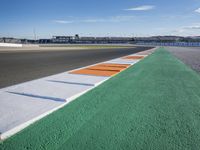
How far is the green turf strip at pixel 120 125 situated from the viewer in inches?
99.9

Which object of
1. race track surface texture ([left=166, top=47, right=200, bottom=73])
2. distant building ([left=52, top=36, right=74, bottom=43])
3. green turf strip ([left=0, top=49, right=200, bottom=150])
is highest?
distant building ([left=52, top=36, right=74, bottom=43])

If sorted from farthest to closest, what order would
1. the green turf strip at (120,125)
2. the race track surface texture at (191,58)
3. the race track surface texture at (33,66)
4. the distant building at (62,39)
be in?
1. the distant building at (62,39)
2. the race track surface texture at (191,58)
3. the race track surface texture at (33,66)
4. the green turf strip at (120,125)

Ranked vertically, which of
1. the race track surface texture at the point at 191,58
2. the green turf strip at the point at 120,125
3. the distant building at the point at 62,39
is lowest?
the green turf strip at the point at 120,125

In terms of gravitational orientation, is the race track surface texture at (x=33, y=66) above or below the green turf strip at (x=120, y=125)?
above

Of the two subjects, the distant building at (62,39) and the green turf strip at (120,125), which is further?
the distant building at (62,39)

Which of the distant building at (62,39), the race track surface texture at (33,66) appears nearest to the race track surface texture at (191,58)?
the race track surface texture at (33,66)

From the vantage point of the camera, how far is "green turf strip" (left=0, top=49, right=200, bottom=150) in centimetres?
254

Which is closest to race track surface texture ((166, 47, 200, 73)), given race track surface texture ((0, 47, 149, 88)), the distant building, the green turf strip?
the green turf strip

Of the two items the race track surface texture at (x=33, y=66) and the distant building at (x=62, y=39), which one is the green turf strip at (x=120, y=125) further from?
the distant building at (x=62, y=39)

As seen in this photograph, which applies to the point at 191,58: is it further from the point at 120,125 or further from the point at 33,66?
the point at 120,125

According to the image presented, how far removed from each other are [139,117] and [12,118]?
243 cm

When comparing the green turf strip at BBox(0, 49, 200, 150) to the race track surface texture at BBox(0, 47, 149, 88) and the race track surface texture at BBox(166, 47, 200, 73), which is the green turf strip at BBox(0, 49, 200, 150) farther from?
the race track surface texture at BBox(166, 47, 200, 73)

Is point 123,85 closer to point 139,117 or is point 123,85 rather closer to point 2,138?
point 139,117

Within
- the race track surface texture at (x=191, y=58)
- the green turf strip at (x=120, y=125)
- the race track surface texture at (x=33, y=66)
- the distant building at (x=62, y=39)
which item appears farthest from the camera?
the distant building at (x=62, y=39)
